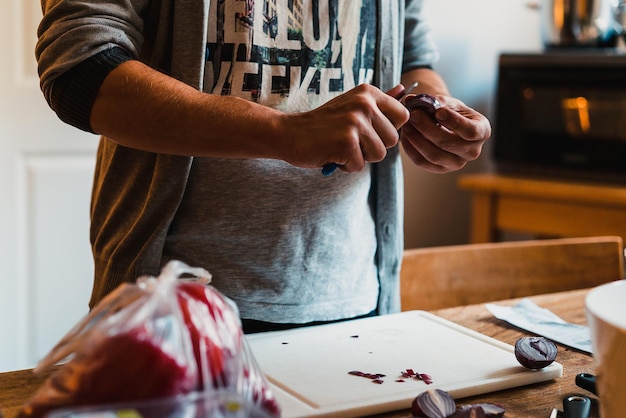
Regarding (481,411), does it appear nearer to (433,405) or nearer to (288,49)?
(433,405)

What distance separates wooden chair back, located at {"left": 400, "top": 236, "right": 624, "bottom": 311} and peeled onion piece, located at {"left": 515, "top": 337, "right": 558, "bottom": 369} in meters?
0.46

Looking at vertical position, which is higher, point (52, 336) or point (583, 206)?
point (583, 206)

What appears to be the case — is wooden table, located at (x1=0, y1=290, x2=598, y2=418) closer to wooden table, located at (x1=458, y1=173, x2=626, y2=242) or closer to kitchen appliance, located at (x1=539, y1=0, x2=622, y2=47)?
wooden table, located at (x1=458, y1=173, x2=626, y2=242)

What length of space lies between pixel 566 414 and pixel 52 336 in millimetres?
1642

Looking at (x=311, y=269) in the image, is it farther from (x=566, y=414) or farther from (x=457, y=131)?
(x=566, y=414)

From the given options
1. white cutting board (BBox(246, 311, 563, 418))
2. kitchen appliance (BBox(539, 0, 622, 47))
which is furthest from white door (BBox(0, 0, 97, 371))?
kitchen appliance (BBox(539, 0, 622, 47))

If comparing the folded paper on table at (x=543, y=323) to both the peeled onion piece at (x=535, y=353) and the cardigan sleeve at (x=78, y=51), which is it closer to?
the peeled onion piece at (x=535, y=353)

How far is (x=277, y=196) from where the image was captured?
1.09 metres

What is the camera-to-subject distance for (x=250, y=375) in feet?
1.96

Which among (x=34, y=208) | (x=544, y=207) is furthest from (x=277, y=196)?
(x=544, y=207)

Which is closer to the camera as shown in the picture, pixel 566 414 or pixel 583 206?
pixel 566 414

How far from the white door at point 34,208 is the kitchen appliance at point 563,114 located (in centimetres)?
123

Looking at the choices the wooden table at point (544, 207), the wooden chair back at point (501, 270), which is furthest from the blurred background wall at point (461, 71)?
the wooden chair back at point (501, 270)

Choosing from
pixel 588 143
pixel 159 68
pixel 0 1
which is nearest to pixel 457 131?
pixel 159 68
